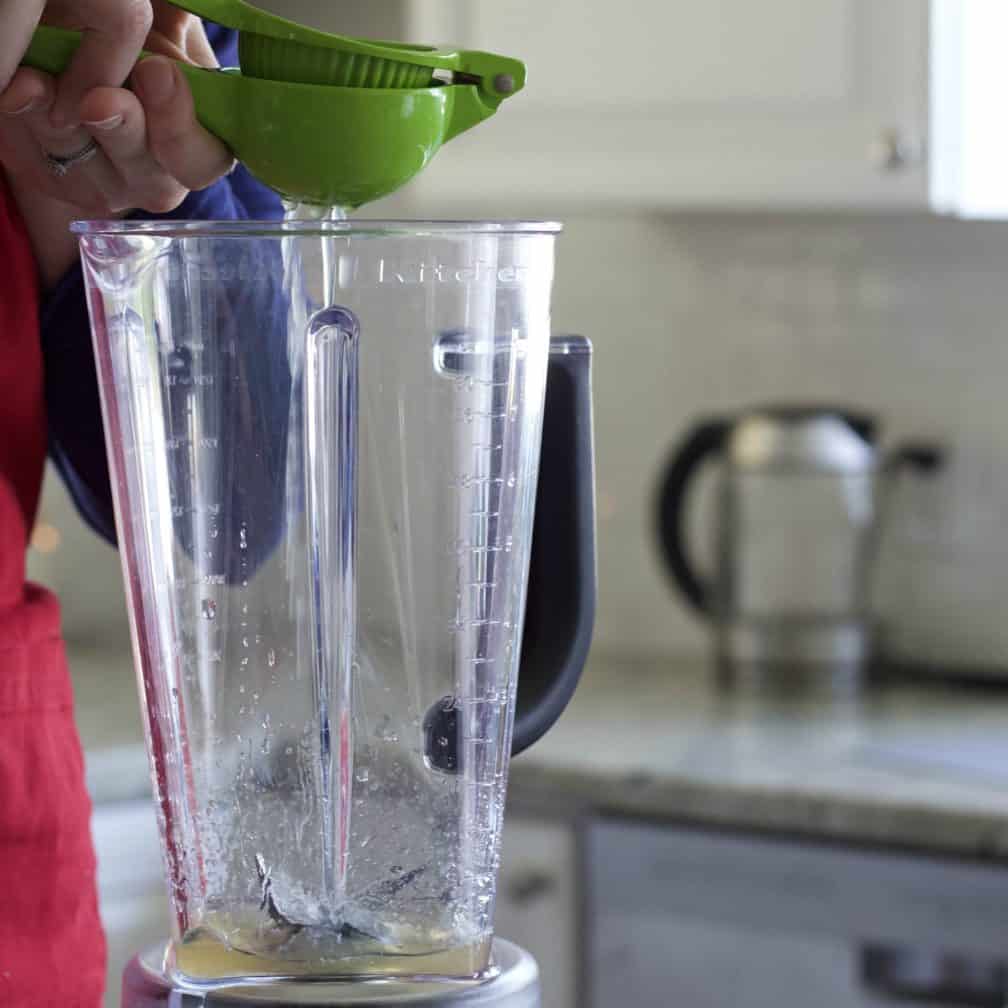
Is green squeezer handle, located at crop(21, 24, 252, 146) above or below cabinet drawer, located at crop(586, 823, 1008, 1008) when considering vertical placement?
above

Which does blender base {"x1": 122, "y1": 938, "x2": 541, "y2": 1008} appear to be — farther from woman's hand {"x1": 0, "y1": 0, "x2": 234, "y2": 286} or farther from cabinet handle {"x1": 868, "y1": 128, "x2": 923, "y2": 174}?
cabinet handle {"x1": 868, "y1": 128, "x2": 923, "y2": 174}

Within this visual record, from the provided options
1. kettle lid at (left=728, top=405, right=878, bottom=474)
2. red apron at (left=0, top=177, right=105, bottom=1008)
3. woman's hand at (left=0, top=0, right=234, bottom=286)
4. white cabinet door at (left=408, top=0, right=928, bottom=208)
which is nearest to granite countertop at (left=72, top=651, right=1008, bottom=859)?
kettle lid at (left=728, top=405, right=878, bottom=474)

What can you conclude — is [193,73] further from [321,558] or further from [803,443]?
[803,443]

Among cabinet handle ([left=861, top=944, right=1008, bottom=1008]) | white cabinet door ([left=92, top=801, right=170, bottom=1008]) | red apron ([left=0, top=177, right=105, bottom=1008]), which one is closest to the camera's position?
red apron ([left=0, top=177, right=105, bottom=1008])

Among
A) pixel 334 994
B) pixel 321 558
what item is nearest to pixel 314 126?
pixel 321 558

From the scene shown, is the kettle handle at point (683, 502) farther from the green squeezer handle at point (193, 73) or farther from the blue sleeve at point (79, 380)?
the green squeezer handle at point (193, 73)

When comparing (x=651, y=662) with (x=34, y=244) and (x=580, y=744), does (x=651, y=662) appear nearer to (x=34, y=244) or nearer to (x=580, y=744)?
(x=580, y=744)

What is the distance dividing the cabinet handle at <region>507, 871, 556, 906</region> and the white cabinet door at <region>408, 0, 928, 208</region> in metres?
0.65

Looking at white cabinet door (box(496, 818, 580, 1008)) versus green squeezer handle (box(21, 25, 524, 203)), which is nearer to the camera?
green squeezer handle (box(21, 25, 524, 203))

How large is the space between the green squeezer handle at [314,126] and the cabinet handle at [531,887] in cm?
118

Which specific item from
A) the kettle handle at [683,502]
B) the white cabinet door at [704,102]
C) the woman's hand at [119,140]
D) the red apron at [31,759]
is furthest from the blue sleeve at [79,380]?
the kettle handle at [683,502]

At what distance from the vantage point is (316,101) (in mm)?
470

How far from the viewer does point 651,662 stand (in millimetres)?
2086

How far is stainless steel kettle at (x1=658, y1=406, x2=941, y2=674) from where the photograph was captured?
1850mm
